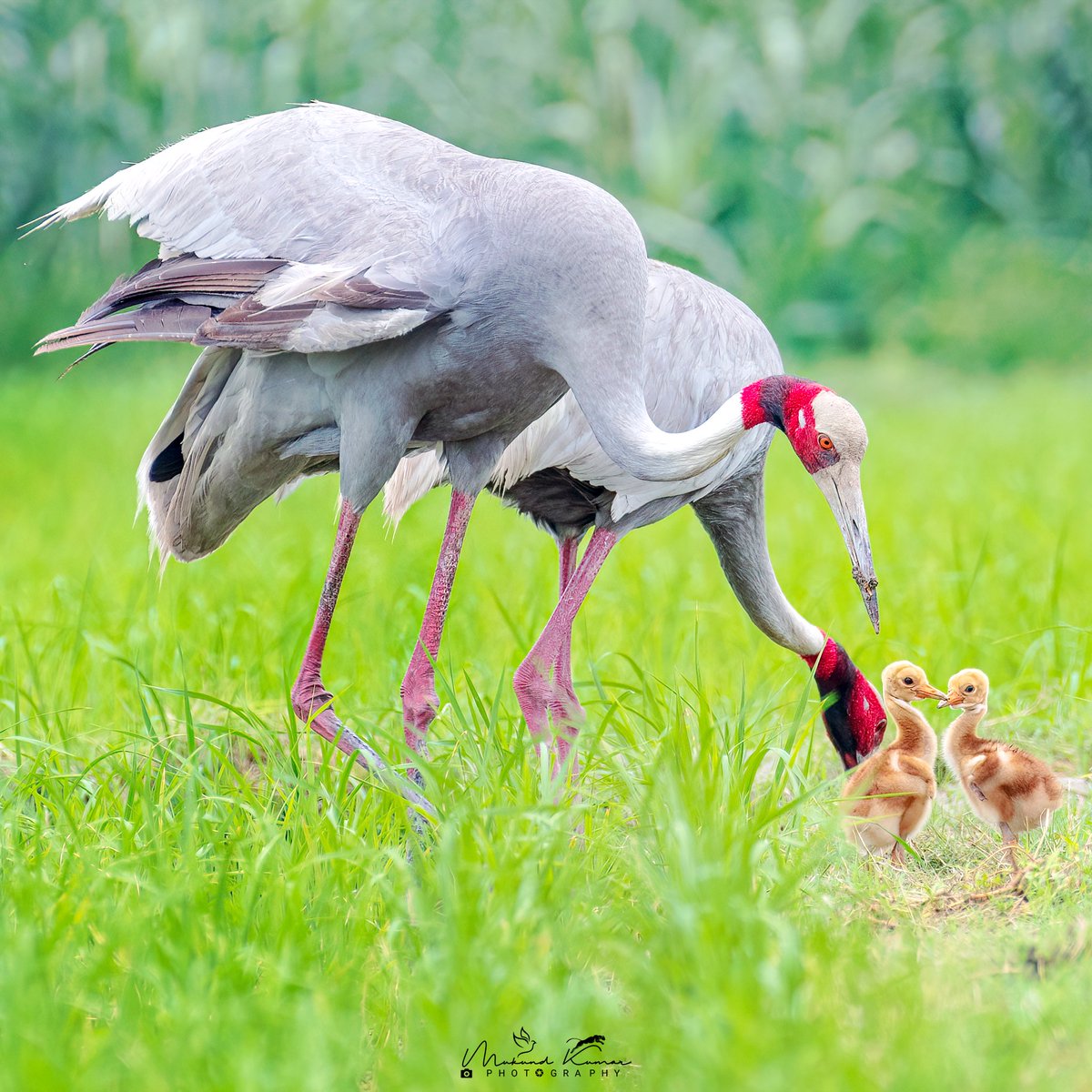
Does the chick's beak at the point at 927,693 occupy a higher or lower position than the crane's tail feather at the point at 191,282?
lower

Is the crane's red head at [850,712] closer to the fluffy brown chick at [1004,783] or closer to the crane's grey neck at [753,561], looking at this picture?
the crane's grey neck at [753,561]

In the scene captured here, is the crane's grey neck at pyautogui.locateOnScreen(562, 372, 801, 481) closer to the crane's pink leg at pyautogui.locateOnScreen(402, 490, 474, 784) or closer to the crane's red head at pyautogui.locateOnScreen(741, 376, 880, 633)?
the crane's red head at pyautogui.locateOnScreen(741, 376, 880, 633)

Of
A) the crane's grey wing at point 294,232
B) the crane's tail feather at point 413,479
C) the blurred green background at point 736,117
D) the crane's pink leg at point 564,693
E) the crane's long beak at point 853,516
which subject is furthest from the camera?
the blurred green background at point 736,117

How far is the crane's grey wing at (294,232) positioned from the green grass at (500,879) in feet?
2.88

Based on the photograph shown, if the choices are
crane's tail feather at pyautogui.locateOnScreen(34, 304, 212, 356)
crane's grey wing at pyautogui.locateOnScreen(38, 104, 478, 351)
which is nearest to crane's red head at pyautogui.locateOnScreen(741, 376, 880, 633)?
crane's grey wing at pyautogui.locateOnScreen(38, 104, 478, 351)

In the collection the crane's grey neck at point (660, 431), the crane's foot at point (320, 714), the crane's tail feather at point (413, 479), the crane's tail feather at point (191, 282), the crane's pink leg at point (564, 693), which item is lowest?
the crane's pink leg at point (564, 693)

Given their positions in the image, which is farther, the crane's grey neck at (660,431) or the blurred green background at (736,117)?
the blurred green background at (736,117)

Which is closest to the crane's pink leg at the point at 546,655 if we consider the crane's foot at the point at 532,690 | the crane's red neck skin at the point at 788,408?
the crane's foot at the point at 532,690

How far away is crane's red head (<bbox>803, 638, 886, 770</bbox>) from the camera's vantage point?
4438 millimetres

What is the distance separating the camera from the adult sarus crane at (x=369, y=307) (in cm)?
343

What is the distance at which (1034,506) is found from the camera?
23.8ft

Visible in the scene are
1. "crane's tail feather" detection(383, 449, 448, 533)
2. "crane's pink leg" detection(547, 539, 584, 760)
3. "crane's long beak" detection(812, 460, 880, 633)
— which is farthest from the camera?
"crane's tail feather" detection(383, 449, 448, 533)

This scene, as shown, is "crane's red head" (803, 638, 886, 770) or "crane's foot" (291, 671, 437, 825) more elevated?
"crane's foot" (291, 671, 437, 825)

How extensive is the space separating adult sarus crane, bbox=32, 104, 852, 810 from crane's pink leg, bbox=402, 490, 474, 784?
0.6 inches
